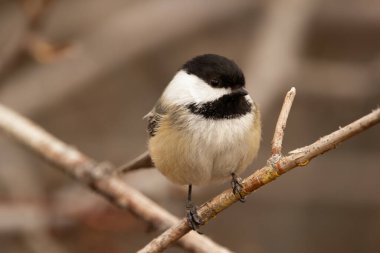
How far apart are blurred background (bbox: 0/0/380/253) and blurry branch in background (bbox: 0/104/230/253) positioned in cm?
59

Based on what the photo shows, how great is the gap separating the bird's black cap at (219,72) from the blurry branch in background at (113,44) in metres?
1.97

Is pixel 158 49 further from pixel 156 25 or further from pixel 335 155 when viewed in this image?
pixel 335 155

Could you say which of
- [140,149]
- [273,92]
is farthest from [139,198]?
[140,149]

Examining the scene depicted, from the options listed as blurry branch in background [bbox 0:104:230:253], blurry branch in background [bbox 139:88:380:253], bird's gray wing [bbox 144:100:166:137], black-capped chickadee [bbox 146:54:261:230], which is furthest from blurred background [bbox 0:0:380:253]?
blurry branch in background [bbox 139:88:380:253]

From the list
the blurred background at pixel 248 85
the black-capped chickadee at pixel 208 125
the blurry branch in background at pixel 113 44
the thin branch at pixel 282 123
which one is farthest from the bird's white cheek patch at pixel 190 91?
the blurry branch in background at pixel 113 44

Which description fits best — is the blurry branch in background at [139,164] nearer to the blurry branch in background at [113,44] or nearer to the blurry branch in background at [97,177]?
the blurry branch in background at [97,177]

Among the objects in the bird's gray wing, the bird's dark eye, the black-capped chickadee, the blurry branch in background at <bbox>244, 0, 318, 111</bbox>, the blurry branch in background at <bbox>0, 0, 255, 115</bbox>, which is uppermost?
the blurry branch in background at <bbox>0, 0, 255, 115</bbox>

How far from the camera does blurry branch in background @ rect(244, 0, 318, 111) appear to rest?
3834mm

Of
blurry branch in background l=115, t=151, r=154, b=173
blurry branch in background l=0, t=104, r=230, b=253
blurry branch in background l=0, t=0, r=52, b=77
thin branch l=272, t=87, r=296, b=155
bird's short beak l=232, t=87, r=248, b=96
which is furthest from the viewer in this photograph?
blurry branch in background l=0, t=0, r=52, b=77

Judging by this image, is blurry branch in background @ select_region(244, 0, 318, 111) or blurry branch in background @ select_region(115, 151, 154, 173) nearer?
blurry branch in background @ select_region(115, 151, 154, 173)

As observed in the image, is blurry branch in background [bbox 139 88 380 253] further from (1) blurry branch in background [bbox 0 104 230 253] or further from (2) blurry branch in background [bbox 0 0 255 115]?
(2) blurry branch in background [bbox 0 0 255 115]

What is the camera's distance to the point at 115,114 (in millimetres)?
5125

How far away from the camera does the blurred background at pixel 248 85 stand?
3887 millimetres

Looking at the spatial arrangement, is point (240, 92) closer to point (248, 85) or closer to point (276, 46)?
point (248, 85)
